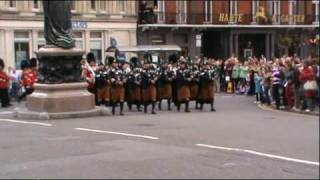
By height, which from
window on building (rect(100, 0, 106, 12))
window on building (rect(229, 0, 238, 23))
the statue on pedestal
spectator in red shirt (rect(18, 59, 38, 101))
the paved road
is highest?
window on building (rect(229, 0, 238, 23))

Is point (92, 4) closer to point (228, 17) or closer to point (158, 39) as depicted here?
point (158, 39)

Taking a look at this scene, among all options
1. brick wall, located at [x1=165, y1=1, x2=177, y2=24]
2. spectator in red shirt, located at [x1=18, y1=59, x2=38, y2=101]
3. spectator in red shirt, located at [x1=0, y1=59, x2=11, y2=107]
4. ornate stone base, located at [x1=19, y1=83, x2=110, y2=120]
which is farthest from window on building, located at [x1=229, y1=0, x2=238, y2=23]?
ornate stone base, located at [x1=19, y1=83, x2=110, y2=120]

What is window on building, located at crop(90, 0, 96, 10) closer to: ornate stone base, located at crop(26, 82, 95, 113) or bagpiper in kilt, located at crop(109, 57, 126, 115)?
bagpiper in kilt, located at crop(109, 57, 126, 115)

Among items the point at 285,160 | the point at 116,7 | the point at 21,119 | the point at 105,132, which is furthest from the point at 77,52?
the point at 116,7

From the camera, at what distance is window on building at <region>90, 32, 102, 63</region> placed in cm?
4534

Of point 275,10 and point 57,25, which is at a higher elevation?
point 275,10

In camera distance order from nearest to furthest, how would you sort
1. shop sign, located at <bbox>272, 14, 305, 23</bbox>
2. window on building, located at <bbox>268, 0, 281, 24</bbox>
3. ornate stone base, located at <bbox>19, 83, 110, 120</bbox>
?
ornate stone base, located at <bbox>19, 83, 110, 120</bbox> < window on building, located at <bbox>268, 0, 281, 24</bbox> < shop sign, located at <bbox>272, 14, 305, 23</bbox>

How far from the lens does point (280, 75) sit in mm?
21391

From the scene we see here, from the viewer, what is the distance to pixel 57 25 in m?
19.9

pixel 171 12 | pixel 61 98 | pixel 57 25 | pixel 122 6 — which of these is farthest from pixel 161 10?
pixel 61 98

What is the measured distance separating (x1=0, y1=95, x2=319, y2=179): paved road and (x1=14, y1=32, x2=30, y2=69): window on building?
24828 mm

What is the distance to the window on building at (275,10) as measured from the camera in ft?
183

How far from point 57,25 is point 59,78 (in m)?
1.55

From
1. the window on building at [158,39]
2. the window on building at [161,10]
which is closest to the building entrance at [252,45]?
the window on building at [158,39]
